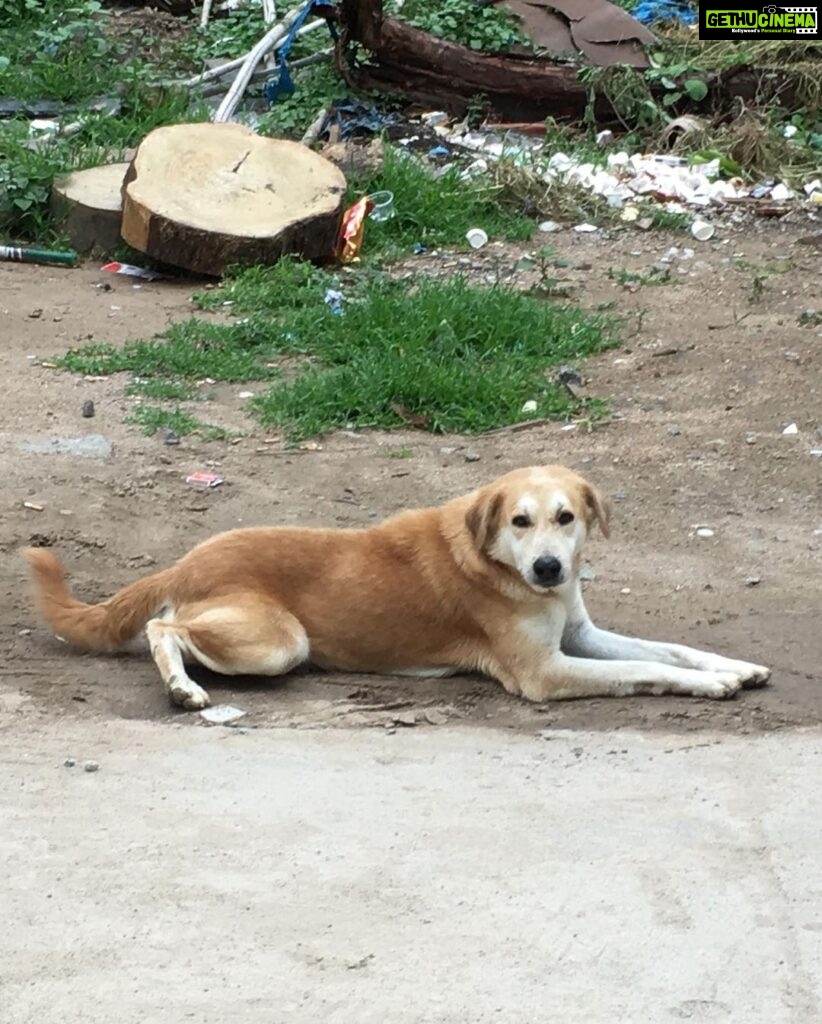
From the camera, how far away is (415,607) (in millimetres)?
5465

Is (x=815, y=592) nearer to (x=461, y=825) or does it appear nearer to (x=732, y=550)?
(x=732, y=550)

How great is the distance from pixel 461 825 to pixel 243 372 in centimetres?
502

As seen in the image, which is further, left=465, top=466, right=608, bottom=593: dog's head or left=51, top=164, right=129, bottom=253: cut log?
left=51, top=164, right=129, bottom=253: cut log

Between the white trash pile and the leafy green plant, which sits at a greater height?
the leafy green plant

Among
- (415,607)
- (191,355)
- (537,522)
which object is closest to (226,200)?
(191,355)

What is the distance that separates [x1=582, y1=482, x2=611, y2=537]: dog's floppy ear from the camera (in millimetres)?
5355

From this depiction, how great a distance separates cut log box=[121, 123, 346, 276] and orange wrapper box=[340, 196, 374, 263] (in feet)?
Result: 0.29

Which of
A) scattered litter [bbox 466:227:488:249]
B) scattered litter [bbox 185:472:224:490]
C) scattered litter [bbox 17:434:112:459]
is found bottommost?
scattered litter [bbox 466:227:488:249]

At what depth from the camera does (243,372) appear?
28.7 ft

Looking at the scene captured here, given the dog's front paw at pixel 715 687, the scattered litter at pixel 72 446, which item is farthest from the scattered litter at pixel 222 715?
the scattered litter at pixel 72 446

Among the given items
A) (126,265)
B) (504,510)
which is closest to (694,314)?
(126,265)

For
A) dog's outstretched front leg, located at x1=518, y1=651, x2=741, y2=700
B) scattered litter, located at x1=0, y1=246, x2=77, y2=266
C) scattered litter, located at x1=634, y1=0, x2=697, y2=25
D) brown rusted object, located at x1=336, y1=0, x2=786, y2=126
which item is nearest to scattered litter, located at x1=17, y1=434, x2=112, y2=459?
dog's outstretched front leg, located at x1=518, y1=651, x2=741, y2=700

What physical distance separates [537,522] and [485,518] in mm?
194

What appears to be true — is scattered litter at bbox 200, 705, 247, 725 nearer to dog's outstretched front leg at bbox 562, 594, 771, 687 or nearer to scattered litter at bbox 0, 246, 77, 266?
dog's outstretched front leg at bbox 562, 594, 771, 687
